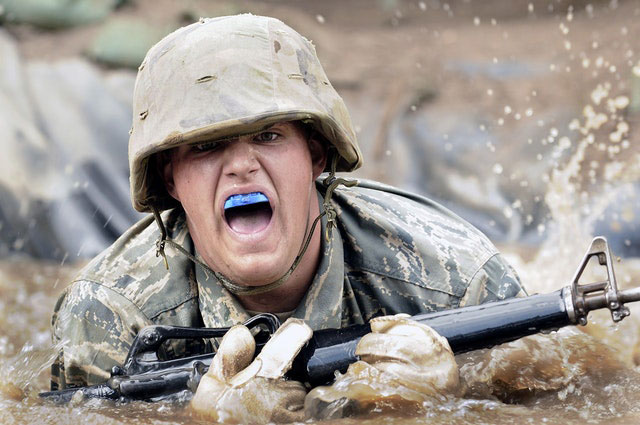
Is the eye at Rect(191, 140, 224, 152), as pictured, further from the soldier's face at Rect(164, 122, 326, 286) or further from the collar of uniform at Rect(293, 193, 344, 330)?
the collar of uniform at Rect(293, 193, 344, 330)

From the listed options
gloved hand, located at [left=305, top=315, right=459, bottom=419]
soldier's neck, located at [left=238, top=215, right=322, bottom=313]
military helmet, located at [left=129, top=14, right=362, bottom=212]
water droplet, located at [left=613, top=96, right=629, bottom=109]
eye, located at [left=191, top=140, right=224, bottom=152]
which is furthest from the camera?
water droplet, located at [left=613, top=96, right=629, bottom=109]

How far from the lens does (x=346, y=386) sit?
129 inches

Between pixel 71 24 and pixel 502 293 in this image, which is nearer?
pixel 502 293

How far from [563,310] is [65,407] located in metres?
1.77

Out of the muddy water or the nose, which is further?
the nose

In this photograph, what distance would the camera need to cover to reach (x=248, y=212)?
3.64 metres

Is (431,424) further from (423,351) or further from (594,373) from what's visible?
(594,373)

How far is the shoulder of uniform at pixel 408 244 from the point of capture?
409 centimetres

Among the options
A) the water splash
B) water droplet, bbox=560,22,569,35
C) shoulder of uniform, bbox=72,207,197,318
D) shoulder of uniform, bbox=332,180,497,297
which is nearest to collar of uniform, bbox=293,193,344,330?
shoulder of uniform, bbox=332,180,497,297

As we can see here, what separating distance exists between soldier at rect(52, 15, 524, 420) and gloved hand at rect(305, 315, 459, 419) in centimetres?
3

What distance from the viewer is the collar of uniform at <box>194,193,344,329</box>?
383 cm

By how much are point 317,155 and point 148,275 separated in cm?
85

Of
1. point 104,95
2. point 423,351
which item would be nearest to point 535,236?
point 104,95

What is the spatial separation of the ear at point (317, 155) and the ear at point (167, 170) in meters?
0.55
